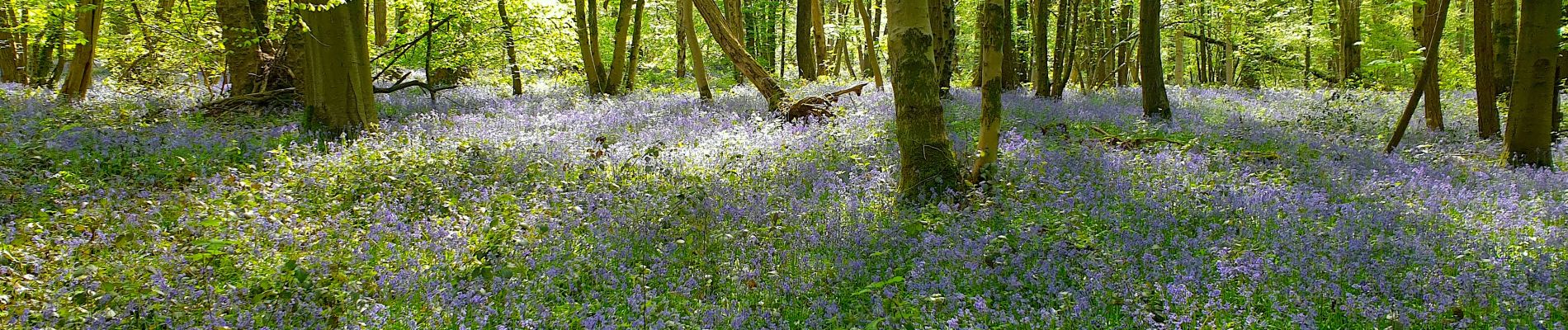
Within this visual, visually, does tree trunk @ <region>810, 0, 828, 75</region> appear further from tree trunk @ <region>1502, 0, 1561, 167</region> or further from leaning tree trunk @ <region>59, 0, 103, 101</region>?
tree trunk @ <region>1502, 0, 1561, 167</region>

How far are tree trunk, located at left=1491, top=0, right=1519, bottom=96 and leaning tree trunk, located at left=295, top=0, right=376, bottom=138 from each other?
1298 centimetres

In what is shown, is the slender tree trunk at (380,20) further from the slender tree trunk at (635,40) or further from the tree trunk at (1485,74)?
the tree trunk at (1485,74)

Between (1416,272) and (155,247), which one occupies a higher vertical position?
(155,247)

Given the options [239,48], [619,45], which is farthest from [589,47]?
[239,48]

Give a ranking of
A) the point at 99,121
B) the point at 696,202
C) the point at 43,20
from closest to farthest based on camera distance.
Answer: the point at 696,202, the point at 99,121, the point at 43,20

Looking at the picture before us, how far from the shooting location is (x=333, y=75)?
28.6 feet

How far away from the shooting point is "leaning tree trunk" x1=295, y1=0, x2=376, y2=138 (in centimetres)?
860

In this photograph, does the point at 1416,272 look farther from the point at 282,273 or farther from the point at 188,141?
the point at 188,141

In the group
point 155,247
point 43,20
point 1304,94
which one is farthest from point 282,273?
point 1304,94

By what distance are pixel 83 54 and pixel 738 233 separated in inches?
501

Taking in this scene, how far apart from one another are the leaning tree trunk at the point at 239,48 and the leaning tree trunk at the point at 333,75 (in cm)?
391

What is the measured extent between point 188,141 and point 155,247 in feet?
14.0

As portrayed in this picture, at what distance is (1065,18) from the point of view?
16188mm

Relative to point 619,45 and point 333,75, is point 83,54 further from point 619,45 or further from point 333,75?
point 619,45
